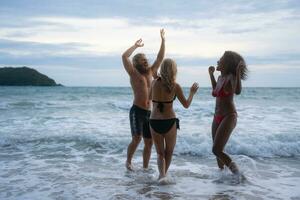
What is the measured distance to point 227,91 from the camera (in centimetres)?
567

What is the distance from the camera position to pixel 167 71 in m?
5.42

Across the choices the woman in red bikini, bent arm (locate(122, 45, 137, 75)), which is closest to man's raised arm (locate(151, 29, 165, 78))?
bent arm (locate(122, 45, 137, 75))

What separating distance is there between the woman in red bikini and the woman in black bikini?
0.51 m

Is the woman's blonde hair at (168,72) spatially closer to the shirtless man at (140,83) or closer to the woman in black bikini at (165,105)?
the woman in black bikini at (165,105)

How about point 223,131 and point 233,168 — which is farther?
point 233,168

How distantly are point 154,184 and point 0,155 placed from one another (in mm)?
4109

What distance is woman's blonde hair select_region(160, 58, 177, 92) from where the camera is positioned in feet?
17.8

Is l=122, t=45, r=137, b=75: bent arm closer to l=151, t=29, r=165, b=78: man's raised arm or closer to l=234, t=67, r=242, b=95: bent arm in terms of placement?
l=151, t=29, r=165, b=78: man's raised arm

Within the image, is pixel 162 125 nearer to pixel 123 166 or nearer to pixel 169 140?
pixel 169 140

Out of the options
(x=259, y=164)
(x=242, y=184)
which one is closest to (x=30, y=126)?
(x=259, y=164)

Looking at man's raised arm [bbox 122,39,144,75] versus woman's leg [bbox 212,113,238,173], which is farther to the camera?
man's raised arm [bbox 122,39,144,75]

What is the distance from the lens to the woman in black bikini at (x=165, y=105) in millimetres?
5441

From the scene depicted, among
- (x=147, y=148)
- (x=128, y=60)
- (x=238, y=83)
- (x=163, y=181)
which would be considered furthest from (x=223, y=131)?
(x=128, y=60)

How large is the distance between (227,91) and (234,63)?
410 mm
